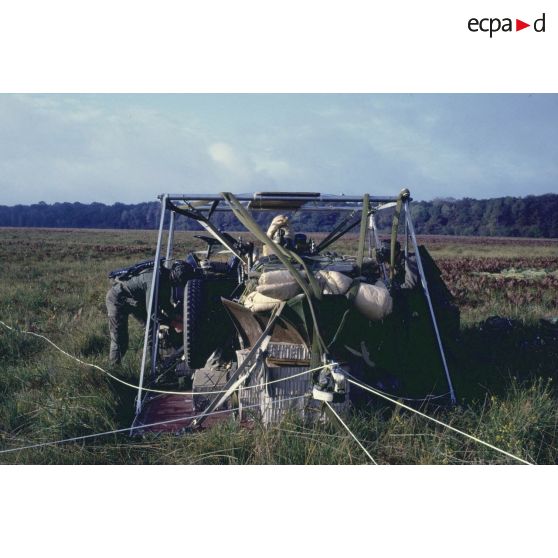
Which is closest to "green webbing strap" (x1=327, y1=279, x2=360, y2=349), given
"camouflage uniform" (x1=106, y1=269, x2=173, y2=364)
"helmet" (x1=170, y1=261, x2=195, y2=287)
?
"helmet" (x1=170, y1=261, x2=195, y2=287)

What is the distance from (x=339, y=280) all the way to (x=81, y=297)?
9.25 meters

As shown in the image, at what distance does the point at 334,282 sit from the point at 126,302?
3225 millimetres

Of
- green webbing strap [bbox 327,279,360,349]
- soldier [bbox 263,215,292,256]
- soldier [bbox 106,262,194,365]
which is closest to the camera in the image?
green webbing strap [bbox 327,279,360,349]

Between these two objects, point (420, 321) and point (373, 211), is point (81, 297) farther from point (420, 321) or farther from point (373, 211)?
point (420, 321)

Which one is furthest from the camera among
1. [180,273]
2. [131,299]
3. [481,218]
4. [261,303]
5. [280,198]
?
[481,218]

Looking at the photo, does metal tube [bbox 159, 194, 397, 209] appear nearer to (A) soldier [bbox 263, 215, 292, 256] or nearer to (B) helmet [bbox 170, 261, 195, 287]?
(A) soldier [bbox 263, 215, 292, 256]

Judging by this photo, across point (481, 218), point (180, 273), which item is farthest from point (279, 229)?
point (481, 218)

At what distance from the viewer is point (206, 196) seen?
5.09m

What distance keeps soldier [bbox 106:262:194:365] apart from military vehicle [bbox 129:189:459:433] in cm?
16

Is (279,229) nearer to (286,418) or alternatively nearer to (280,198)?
(280,198)

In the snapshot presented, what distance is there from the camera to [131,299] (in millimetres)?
6367

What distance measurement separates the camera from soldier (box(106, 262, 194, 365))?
6.18m

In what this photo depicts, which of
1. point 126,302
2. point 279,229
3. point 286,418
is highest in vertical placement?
point 279,229

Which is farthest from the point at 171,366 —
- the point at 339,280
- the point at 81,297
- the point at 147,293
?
the point at 81,297
